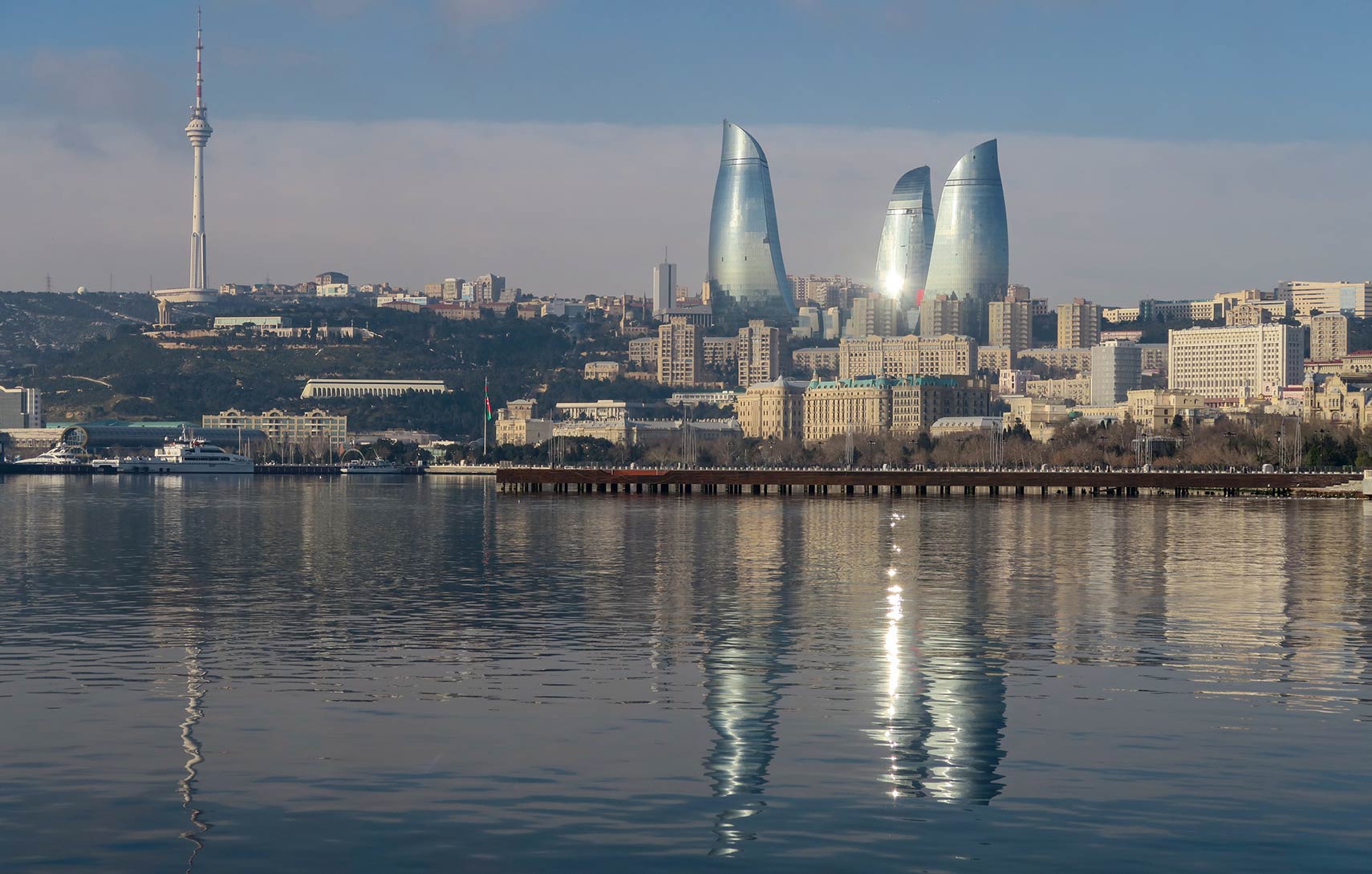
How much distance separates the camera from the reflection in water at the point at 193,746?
24.1 meters

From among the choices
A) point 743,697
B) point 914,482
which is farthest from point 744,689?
point 914,482

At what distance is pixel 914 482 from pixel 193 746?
512ft

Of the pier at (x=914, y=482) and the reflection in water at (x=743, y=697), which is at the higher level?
the pier at (x=914, y=482)

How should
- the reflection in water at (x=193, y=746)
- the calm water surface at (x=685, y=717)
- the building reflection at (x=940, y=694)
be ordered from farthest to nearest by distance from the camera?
the building reflection at (x=940, y=694)
the reflection in water at (x=193, y=746)
the calm water surface at (x=685, y=717)

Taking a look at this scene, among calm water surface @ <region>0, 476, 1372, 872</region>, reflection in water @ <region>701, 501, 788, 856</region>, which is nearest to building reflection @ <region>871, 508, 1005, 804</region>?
calm water surface @ <region>0, 476, 1372, 872</region>

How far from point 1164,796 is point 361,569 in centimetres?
4638

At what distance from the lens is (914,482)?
182875mm

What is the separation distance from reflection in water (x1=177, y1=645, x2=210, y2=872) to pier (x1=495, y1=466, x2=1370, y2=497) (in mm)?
Result: 142993

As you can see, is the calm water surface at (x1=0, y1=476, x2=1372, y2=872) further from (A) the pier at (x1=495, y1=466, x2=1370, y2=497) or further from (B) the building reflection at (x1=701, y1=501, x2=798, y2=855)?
(A) the pier at (x1=495, y1=466, x2=1370, y2=497)

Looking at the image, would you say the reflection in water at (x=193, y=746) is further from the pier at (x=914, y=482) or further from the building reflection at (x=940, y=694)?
the pier at (x=914, y=482)

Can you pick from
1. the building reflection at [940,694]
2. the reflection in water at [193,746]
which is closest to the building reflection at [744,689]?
the building reflection at [940,694]

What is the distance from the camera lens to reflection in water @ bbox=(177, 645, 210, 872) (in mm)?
24125

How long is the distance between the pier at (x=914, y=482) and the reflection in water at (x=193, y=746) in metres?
143

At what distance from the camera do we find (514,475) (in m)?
190
